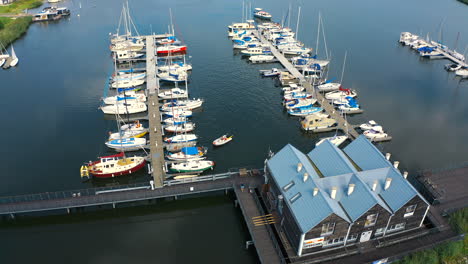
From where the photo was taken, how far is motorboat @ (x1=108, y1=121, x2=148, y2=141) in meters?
81.5

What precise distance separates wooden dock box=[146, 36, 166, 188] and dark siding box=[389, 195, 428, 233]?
4009 cm

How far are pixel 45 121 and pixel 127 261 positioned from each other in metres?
53.1

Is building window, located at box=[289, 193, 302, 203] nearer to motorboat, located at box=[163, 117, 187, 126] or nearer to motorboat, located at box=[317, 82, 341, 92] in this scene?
motorboat, located at box=[163, 117, 187, 126]

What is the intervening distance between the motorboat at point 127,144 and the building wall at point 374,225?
1909 inches

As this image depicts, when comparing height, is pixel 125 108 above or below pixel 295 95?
below

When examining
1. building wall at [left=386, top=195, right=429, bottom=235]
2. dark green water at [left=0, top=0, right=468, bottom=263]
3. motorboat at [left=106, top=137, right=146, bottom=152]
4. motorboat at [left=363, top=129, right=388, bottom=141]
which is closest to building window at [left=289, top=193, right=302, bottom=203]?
dark green water at [left=0, top=0, right=468, bottom=263]

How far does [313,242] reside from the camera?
4984 centimetres

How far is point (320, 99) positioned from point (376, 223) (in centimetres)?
5493

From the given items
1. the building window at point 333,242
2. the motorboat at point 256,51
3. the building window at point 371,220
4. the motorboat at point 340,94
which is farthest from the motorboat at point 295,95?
the building window at point 333,242

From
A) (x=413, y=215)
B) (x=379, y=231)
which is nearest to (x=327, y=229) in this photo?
(x=379, y=231)

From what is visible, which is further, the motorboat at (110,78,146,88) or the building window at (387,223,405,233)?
the motorboat at (110,78,146,88)

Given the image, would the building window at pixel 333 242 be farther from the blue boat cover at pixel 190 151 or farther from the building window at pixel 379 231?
the blue boat cover at pixel 190 151

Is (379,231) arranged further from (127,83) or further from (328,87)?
(127,83)

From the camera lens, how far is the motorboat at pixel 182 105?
9293 cm
